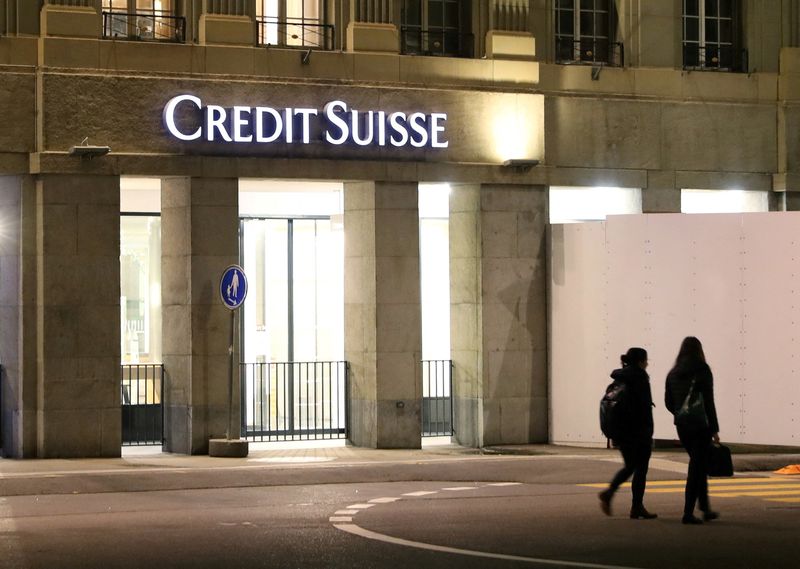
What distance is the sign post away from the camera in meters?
22.5

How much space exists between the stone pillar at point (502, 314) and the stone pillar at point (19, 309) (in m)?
7.23

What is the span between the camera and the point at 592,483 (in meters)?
19.3

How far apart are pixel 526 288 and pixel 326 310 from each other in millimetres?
3853

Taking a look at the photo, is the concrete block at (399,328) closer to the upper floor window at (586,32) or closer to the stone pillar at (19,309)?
the upper floor window at (586,32)

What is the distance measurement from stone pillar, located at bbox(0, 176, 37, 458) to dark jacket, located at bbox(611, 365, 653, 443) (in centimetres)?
1091

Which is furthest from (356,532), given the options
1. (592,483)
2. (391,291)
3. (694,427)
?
(391,291)

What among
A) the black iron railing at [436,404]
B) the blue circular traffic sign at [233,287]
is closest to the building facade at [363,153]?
the black iron railing at [436,404]

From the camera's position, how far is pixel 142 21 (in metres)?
23.8

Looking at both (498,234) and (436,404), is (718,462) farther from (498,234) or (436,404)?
(436,404)

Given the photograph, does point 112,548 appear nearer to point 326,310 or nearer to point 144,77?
point 144,77

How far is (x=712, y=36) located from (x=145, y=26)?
10.5m

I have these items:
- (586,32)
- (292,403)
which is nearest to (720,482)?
(292,403)

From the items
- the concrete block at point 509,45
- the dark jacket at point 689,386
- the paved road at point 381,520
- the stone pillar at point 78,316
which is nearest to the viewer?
the paved road at point 381,520

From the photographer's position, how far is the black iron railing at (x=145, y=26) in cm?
2364
